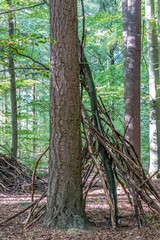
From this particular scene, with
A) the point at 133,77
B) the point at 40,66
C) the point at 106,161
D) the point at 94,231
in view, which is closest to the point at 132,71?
the point at 133,77

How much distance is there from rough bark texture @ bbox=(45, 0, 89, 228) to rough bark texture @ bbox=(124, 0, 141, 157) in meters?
2.96

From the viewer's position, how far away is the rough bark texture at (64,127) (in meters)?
3.08

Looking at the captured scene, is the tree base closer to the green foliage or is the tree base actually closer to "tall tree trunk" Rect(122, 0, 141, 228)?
the green foliage

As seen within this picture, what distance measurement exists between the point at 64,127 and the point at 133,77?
353 centimetres

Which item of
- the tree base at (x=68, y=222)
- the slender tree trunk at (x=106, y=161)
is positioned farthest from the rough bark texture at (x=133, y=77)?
the tree base at (x=68, y=222)

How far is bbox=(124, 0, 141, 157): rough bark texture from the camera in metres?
→ 5.91

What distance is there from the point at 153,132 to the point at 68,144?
6.21m

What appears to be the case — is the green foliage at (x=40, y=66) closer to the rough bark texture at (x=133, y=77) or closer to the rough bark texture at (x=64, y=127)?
the rough bark texture at (x=64, y=127)

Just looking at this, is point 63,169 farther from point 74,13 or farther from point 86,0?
point 86,0

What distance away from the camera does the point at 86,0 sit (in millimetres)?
20453

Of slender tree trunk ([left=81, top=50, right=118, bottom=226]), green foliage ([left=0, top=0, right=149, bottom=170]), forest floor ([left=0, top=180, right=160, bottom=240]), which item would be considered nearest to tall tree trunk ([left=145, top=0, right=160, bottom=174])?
green foliage ([left=0, top=0, right=149, bottom=170])

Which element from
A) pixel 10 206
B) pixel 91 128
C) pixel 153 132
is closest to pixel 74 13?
pixel 91 128

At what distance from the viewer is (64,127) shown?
123 inches

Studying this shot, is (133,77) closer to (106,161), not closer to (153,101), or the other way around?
(153,101)
